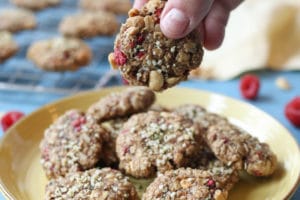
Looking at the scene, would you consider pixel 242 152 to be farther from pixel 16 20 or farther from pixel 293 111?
pixel 16 20

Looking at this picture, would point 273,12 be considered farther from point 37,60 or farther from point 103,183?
point 103,183

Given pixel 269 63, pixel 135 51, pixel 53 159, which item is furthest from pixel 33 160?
pixel 269 63

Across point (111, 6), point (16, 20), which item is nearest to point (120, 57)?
point (16, 20)

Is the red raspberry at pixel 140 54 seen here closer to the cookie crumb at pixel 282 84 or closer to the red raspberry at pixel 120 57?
the red raspberry at pixel 120 57

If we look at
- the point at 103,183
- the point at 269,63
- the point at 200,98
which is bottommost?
the point at 103,183

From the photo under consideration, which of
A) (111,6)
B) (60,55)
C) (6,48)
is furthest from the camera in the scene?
(111,6)

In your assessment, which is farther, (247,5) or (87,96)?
(247,5)
